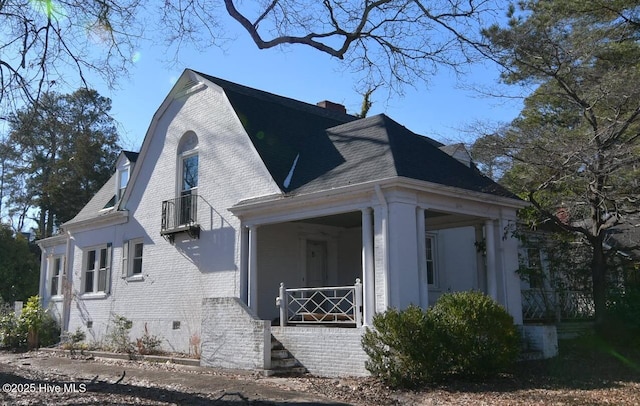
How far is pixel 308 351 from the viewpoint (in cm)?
1330

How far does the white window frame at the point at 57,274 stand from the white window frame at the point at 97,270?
1.44 meters

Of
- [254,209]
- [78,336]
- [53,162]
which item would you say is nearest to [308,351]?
[254,209]

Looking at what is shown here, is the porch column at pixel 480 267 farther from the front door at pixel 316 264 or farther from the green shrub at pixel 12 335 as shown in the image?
the green shrub at pixel 12 335

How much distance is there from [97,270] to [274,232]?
8.22 m

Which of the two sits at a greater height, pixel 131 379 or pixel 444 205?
pixel 444 205

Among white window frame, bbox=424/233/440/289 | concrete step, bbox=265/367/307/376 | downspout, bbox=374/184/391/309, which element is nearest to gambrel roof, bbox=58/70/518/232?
downspout, bbox=374/184/391/309

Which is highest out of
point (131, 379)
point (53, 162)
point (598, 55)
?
point (53, 162)

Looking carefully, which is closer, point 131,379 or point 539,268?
point 131,379

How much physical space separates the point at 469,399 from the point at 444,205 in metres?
4.99

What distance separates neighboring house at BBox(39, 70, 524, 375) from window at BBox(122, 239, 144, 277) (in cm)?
5

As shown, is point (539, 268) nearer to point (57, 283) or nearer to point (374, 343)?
point (374, 343)

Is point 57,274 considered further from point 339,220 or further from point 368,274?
point 368,274

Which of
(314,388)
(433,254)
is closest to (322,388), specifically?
(314,388)

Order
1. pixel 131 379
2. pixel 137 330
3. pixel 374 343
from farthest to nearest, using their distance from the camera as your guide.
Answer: pixel 137 330
pixel 131 379
pixel 374 343
